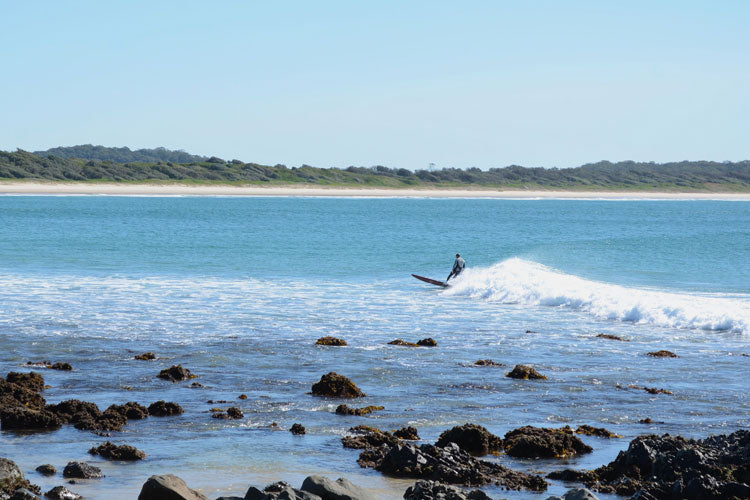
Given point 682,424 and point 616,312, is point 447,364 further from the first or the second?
point 616,312

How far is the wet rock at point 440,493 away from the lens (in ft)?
29.6

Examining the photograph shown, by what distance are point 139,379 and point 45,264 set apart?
2420cm

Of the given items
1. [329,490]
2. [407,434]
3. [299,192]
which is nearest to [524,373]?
[407,434]

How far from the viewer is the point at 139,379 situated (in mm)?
16125

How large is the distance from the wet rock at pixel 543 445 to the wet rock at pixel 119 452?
4657 millimetres

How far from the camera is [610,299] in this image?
27.8m

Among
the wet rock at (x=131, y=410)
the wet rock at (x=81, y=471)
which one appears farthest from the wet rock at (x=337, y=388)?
the wet rock at (x=81, y=471)

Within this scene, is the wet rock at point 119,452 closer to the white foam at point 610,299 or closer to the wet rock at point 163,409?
the wet rock at point 163,409

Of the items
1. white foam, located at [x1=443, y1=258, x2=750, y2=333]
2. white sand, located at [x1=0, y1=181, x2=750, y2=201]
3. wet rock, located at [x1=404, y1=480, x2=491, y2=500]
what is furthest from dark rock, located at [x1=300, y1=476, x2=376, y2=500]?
white sand, located at [x1=0, y1=181, x2=750, y2=201]

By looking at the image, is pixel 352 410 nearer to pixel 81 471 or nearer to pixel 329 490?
pixel 81 471

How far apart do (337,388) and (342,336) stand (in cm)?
Answer: 623

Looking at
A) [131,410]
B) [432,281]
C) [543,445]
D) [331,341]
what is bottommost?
[432,281]

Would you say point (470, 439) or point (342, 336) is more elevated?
point (470, 439)

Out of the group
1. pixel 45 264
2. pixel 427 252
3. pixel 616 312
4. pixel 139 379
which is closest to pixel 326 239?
pixel 427 252
